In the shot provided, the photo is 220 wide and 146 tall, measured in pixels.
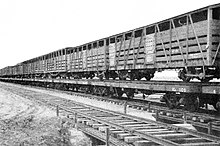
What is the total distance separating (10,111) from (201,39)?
9.75 m

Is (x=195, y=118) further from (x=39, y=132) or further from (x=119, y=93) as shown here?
(x=119, y=93)

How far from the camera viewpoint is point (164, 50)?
12.8 metres

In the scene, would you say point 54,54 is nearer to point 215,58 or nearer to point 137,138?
point 215,58

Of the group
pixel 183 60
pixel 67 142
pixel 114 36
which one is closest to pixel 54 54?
pixel 114 36

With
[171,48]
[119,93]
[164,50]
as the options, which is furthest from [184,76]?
[119,93]

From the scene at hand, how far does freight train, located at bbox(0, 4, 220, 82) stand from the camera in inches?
406

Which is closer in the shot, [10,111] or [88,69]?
[10,111]

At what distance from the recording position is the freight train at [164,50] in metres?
10.3

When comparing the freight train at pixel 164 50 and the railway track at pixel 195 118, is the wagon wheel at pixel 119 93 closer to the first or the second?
the freight train at pixel 164 50

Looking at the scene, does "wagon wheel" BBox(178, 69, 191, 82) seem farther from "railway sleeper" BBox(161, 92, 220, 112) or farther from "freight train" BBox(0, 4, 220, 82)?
"railway sleeper" BBox(161, 92, 220, 112)

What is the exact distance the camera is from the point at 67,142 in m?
8.24

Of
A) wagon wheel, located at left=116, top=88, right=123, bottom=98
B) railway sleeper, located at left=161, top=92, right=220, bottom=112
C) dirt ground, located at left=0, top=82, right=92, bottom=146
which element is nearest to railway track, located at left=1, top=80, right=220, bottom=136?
railway sleeper, located at left=161, top=92, right=220, bottom=112

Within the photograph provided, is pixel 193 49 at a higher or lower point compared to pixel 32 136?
higher

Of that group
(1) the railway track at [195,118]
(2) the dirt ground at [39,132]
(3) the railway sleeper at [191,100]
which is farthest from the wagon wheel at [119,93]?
(2) the dirt ground at [39,132]
